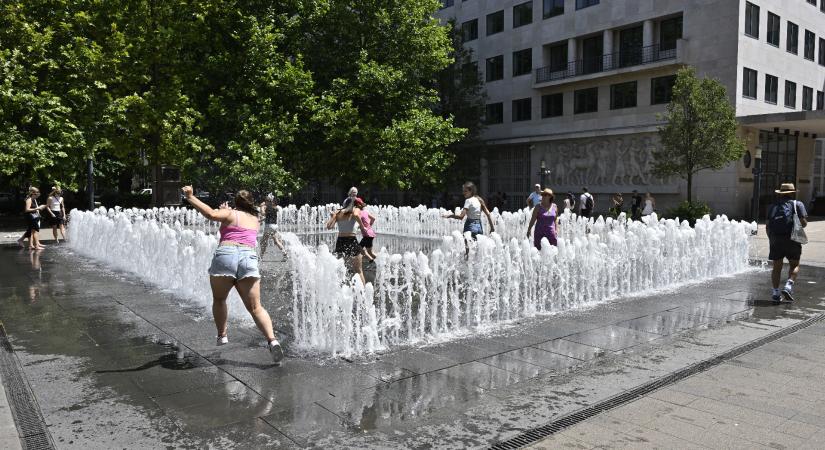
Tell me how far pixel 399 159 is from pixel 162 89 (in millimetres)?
9849

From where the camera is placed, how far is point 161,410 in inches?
182

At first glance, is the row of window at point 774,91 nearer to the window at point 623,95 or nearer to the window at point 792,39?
the window at point 792,39

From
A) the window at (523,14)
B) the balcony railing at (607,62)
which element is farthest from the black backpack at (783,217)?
the window at (523,14)

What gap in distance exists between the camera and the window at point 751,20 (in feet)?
99.0

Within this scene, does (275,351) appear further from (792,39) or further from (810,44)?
(810,44)

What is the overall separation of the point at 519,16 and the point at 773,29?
14.7 m

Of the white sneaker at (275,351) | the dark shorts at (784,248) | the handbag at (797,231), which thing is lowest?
the white sneaker at (275,351)

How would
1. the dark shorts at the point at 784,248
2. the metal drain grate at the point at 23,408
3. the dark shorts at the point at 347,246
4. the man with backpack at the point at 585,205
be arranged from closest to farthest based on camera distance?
the metal drain grate at the point at 23,408
the dark shorts at the point at 784,248
the dark shorts at the point at 347,246
the man with backpack at the point at 585,205

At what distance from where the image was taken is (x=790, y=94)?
34.4 meters

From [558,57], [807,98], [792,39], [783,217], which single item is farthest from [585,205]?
[807,98]

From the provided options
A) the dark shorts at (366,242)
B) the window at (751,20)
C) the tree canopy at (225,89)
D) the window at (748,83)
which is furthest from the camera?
the window at (748,83)

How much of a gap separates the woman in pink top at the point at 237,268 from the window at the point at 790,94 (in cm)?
3651

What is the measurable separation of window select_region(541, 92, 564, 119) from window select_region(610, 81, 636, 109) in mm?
3620

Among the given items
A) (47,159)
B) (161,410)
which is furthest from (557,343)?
(47,159)
